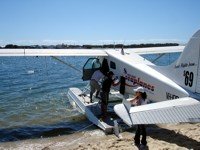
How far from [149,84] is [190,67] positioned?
191 cm

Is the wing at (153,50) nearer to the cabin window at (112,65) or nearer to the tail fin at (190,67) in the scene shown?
the cabin window at (112,65)

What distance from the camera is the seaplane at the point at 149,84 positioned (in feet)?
23.8

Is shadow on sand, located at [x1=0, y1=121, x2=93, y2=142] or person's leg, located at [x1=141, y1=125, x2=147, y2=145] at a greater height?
person's leg, located at [x1=141, y1=125, x2=147, y2=145]

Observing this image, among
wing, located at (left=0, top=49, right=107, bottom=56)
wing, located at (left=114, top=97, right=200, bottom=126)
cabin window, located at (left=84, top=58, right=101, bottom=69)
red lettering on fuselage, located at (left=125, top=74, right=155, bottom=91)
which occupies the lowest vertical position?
wing, located at (left=114, top=97, right=200, bottom=126)

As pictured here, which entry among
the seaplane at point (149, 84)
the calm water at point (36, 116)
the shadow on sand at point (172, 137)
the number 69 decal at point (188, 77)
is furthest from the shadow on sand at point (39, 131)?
the number 69 decal at point (188, 77)

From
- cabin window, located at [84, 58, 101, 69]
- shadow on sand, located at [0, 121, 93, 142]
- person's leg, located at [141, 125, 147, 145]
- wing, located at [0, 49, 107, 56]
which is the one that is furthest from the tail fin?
cabin window, located at [84, 58, 101, 69]

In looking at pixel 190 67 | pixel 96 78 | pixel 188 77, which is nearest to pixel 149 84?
pixel 188 77

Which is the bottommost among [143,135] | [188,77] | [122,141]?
[122,141]

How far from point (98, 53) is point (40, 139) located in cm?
440

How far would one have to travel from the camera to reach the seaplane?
7.25 metres

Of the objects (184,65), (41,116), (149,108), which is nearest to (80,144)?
(149,108)

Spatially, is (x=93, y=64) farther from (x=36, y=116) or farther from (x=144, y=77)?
(x=144, y=77)

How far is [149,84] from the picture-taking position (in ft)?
32.8

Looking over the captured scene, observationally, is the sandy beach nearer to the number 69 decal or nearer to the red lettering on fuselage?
the red lettering on fuselage
